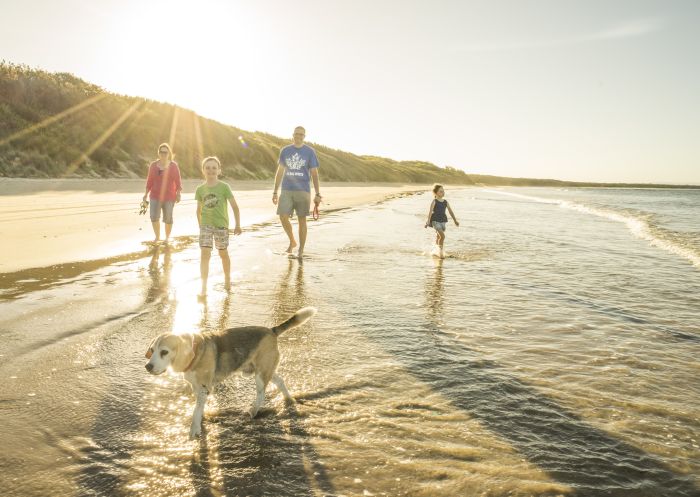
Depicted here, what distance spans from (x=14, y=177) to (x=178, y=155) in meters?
16.5

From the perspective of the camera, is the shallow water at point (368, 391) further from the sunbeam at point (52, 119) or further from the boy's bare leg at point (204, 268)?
the sunbeam at point (52, 119)

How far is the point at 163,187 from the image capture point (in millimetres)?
11039

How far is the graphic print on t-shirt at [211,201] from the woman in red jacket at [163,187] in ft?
14.8

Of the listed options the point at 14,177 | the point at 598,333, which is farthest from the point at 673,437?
the point at 14,177

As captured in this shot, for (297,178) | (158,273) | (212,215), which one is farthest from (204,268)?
(297,178)

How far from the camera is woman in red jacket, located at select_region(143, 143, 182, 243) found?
431 inches

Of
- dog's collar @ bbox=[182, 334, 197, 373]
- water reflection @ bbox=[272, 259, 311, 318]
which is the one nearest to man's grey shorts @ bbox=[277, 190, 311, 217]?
water reflection @ bbox=[272, 259, 311, 318]

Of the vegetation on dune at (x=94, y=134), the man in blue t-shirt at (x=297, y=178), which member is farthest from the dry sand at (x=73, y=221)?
the vegetation on dune at (x=94, y=134)

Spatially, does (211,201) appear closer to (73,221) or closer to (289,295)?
(289,295)

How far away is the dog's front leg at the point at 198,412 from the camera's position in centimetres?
316

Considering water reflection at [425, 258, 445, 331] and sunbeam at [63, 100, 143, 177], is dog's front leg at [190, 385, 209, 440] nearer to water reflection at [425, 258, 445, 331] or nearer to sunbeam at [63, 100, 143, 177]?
water reflection at [425, 258, 445, 331]

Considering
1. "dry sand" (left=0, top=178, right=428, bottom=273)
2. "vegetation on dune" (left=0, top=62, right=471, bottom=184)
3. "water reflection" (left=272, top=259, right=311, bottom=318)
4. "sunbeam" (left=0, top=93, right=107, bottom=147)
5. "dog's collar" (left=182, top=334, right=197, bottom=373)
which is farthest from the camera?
"vegetation on dune" (left=0, top=62, right=471, bottom=184)

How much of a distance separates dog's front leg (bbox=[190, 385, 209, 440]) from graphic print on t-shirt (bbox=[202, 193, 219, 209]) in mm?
4215

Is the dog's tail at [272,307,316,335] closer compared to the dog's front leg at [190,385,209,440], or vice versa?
the dog's front leg at [190,385,209,440]
